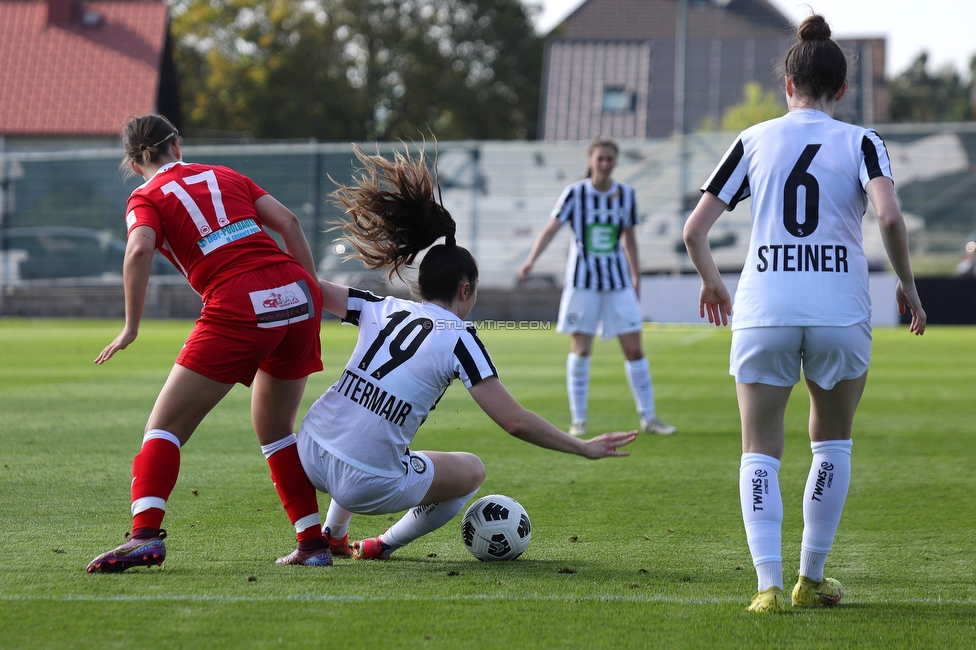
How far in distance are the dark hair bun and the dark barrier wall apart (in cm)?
1796

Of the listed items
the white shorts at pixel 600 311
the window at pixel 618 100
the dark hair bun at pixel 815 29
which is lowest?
the white shorts at pixel 600 311

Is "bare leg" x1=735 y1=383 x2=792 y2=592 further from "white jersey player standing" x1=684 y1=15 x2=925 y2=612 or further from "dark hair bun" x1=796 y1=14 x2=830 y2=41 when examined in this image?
"dark hair bun" x1=796 y1=14 x2=830 y2=41

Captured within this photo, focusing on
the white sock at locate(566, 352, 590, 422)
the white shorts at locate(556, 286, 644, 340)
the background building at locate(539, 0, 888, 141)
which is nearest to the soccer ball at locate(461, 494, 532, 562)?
the white sock at locate(566, 352, 590, 422)

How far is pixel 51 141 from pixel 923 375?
29431 mm

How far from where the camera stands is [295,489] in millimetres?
4055

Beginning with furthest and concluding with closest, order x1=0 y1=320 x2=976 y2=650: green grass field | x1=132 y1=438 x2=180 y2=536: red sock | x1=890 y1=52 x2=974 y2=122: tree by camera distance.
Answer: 1. x1=890 y1=52 x2=974 y2=122: tree
2. x1=132 y1=438 x2=180 y2=536: red sock
3. x1=0 y1=320 x2=976 y2=650: green grass field

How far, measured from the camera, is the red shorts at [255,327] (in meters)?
3.88

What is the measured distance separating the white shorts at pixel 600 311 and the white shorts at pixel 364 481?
412 cm

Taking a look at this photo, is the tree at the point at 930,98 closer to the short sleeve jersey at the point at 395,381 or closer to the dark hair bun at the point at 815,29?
the dark hair bun at the point at 815,29

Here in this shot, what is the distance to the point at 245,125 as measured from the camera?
145ft

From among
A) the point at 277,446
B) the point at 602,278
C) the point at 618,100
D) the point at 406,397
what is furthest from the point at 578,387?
the point at 618,100

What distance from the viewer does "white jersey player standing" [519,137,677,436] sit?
7.96 m

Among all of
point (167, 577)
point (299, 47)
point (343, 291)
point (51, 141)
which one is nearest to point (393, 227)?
point (343, 291)

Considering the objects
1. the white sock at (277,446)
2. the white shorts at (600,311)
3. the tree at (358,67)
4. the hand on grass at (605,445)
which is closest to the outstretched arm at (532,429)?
the hand on grass at (605,445)
